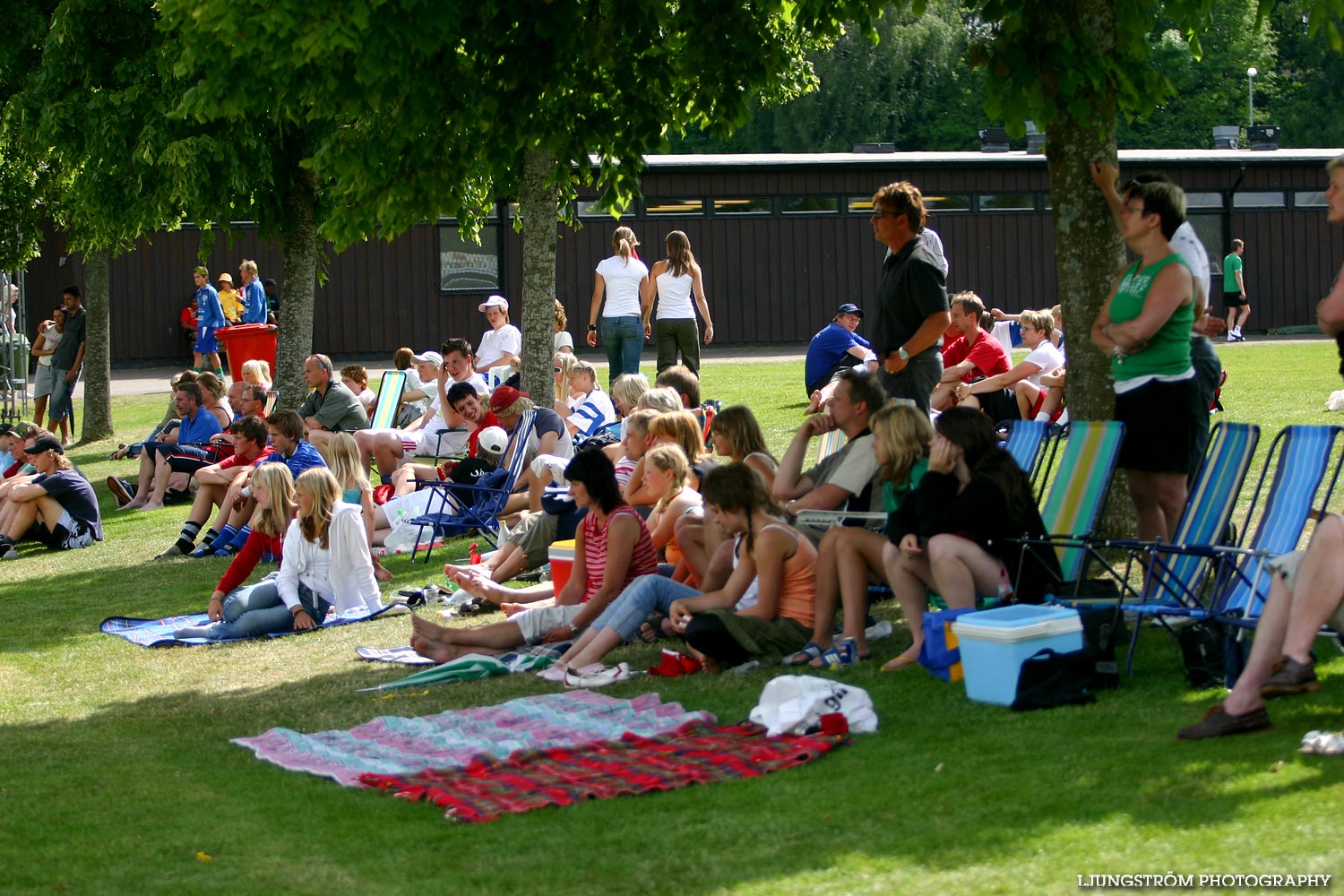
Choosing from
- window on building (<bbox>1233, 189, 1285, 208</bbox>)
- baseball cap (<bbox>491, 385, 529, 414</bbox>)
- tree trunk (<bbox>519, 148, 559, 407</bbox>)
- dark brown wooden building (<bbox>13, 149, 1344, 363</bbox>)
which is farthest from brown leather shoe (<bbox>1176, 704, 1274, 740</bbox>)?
window on building (<bbox>1233, 189, 1285, 208</bbox>)

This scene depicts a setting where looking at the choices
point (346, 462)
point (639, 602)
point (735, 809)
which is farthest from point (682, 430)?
point (735, 809)

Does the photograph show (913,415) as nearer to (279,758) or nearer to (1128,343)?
(1128,343)

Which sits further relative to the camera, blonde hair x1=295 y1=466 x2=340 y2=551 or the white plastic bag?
blonde hair x1=295 y1=466 x2=340 y2=551

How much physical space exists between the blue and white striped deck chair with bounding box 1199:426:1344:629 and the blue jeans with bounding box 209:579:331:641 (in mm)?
5089

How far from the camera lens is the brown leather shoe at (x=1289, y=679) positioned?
201 inches

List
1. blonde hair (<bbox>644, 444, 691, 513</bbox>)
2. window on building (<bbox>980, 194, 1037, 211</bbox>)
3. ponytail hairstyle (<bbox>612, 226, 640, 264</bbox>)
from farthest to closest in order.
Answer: window on building (<bbox>980, 194, 1037, 211</bbox>)
ponytail hairstyle (<bbox>612, 226, 640, 264</bbox>)
blonde hair (<bbox>644, 444, 691, 513</bbox>)

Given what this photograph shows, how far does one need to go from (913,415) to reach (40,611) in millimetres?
6053

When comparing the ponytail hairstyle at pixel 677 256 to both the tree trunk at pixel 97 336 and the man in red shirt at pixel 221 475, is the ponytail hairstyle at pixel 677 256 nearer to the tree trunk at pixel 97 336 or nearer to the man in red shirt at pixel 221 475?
the man in red shirt at pixel 221 475

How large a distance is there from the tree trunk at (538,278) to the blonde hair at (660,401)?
2.38 metres

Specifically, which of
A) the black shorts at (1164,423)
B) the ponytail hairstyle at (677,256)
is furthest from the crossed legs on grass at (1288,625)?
the ponytail hairstyle at (677,256)

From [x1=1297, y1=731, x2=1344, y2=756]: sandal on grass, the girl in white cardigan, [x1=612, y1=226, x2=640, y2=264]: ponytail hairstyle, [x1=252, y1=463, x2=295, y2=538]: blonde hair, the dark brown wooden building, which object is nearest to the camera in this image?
[x1=1297, y1=731, x2=1344, y2=756]: sandal on grass

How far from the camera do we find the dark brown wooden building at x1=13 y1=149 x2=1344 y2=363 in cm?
2708

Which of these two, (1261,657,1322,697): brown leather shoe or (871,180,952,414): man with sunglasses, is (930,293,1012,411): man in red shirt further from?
(1261,657,1322,697): brown leather shoe

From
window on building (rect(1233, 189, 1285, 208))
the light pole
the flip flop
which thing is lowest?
the flip flop
